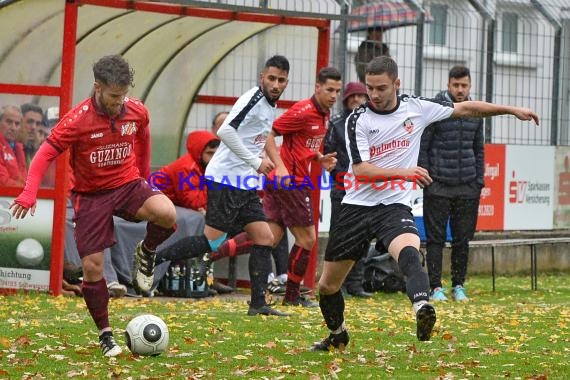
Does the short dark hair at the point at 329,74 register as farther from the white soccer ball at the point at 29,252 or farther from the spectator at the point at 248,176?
the white soccer ball at the point at 29,252

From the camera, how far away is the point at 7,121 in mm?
13461

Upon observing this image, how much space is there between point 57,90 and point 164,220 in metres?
4.25

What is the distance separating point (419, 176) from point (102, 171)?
2.14m

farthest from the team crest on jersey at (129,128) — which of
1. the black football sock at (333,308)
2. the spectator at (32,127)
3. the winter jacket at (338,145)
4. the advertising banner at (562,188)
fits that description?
the advertising banner at (562,188)

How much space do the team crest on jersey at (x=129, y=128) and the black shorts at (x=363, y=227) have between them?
153 centimetres

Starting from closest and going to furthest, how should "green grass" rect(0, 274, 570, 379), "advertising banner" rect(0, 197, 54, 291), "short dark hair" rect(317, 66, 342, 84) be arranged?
"green grass" rect(0, 274, 570, 379) → "short dark hair" rect(317, 66, 342, 84) → "advertising banner" rect(0, 197, 54, 291)

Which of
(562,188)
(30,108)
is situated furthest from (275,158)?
(562,188)

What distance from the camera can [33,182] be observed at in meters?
8.60

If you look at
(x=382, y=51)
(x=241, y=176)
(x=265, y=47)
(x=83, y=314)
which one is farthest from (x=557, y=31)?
(x=83, y=314)

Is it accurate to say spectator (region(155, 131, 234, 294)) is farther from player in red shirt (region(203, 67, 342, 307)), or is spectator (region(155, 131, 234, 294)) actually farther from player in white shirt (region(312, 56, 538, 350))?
player in white shirt (region(312, 56, 538, 350))

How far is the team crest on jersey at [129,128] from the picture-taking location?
9000 mm

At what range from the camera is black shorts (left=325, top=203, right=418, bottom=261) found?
28.6 feet

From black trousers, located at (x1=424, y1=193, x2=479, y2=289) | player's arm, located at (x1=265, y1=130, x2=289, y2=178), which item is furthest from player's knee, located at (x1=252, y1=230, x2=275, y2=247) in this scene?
black trousers, located at (x1=424, y1=193, x2=479, y2=289)

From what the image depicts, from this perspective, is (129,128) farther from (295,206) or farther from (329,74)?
(329,74)
